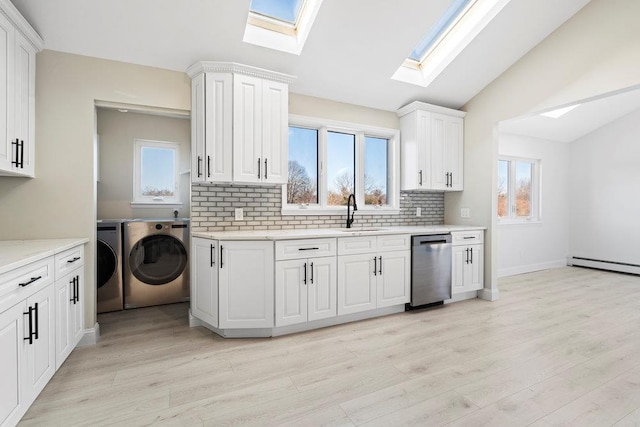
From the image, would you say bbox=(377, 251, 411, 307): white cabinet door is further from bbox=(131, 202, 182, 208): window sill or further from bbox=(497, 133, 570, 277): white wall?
bbox=(131, 202, 182, 208): window sill

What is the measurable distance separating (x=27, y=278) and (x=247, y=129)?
78.7 inches

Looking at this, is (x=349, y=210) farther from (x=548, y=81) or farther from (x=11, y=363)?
(x=11, y=363)

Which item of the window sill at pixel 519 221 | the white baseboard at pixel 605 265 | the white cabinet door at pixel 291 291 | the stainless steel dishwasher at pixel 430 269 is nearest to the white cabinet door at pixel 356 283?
the white cabinet door at pixel 291 291

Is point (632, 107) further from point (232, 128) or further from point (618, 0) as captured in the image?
point (232, 128)

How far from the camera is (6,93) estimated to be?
2.15 m

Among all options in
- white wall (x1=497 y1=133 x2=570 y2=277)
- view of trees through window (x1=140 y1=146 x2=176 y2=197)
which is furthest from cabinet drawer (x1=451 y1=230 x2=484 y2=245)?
view of trees through window (x1=140 y1=146 x2=176 y2=197)

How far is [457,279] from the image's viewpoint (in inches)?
156

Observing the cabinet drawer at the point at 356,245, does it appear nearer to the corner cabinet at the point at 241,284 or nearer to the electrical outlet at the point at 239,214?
the corner cabinet at the point at 241,284

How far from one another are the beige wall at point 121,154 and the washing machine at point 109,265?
73 cm

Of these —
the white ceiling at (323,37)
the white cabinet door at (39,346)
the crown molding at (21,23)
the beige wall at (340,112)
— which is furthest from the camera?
the beige wall at (340,112)

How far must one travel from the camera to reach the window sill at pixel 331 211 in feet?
12.0

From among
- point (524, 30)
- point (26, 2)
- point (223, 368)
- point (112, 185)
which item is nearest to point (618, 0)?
point (524, 30)

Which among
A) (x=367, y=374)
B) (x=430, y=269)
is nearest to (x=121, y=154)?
(x=367, y=374)

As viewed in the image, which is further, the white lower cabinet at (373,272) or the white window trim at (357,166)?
the white window trim at (357,166)
